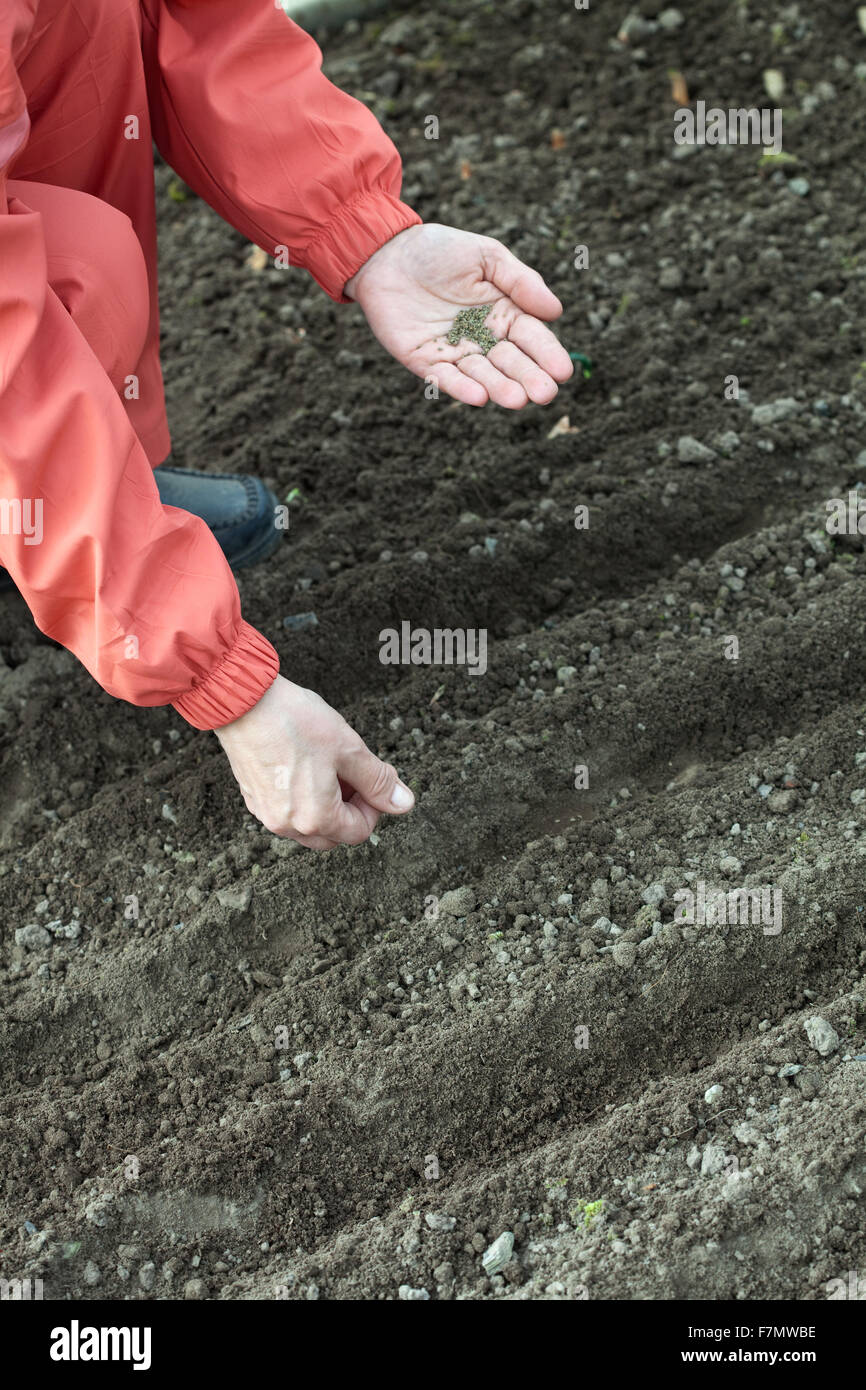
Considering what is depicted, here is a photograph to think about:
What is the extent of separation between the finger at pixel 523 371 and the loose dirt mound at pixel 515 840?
558 millimetres

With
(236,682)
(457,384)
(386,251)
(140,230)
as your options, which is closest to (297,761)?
(236,682)

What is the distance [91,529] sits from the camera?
5.25ft

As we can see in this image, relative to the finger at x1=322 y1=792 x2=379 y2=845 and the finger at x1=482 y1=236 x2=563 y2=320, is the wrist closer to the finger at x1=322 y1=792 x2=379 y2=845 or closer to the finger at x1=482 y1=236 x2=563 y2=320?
the finger at x1=482 y1=236 x2=563 y2=320

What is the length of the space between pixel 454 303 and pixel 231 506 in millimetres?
744

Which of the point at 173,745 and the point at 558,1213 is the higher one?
the point at 173,745

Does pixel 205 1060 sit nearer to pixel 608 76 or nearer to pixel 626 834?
pixel 626 834

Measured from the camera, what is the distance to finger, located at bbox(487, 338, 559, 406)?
2182 millimetres

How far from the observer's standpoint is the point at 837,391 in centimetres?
298

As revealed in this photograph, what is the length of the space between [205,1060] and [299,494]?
1456 millimetres

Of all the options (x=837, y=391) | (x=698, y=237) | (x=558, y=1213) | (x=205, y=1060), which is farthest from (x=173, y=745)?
(x=698, y=237)

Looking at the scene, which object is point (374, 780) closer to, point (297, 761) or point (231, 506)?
point (297, 761)

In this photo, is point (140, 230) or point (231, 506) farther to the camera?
point (231, 506)

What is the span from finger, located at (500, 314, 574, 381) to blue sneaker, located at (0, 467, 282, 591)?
2.56 feet

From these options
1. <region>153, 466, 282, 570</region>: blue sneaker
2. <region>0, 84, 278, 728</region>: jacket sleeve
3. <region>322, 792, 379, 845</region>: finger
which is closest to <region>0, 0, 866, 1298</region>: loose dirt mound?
<region>153, 466, 282, 570</region>: blue sneaker
